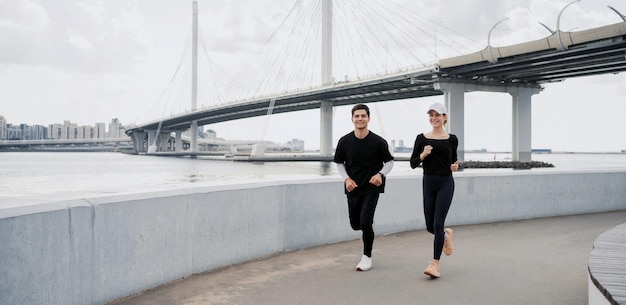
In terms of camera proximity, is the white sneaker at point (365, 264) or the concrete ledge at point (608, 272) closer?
the concrete ledge at point (608, 272)

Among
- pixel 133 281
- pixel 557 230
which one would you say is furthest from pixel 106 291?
pixel 557 230

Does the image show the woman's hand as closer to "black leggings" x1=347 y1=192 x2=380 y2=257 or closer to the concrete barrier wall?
"black leggings" x1=347 y1=192 x2=380 y2=257

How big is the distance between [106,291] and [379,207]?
3.73 meters

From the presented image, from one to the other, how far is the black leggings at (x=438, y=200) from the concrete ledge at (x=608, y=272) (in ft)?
3.92

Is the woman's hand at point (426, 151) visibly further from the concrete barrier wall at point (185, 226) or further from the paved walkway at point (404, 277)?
the concrete barrier wall at point (185, 226)

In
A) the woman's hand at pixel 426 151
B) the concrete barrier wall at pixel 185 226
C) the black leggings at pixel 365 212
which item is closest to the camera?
the concrete barrier wall at pixel 185 226

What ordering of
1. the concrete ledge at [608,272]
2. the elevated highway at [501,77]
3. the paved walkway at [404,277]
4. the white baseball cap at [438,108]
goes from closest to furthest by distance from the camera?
the concrete ledge at [608,272] < the paved walkway at [404,277] < the white baseball cap at [438,108] < the elevated highway at [501,77]

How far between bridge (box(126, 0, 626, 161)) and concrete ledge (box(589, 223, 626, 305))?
32168 mm

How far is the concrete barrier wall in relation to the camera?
339 centimetres

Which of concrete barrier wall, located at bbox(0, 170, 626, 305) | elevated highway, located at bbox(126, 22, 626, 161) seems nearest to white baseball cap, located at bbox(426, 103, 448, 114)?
concrete barrier wall, located at bbox(0, 170, 626, 305)

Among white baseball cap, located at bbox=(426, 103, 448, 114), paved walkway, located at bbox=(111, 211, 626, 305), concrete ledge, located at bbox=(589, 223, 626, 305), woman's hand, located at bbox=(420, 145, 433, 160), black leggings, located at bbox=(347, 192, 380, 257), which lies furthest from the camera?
black leggings, located at bbox=(347, 192, 380, 257)

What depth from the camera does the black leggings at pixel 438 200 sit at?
4.72 meters

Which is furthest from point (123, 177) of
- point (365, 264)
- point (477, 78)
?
point (365, 264)

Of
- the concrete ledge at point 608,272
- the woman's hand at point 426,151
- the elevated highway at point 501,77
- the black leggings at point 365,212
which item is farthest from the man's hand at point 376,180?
the elevated highway at point 501,77
